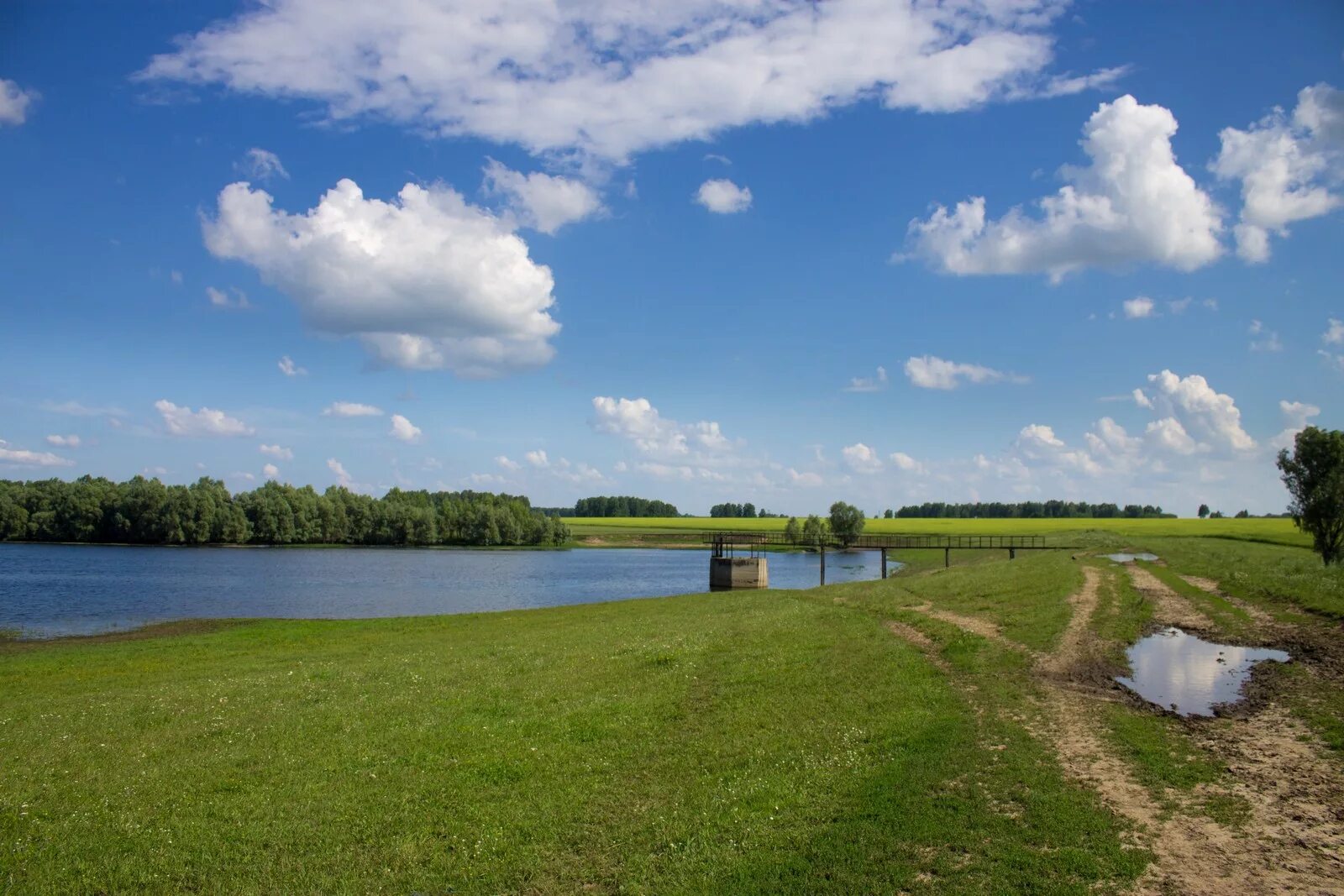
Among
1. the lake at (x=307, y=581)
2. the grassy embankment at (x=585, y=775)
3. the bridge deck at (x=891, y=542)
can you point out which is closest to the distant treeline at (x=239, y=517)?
the lake at (x=307, y=581)

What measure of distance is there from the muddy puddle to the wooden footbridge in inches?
1763

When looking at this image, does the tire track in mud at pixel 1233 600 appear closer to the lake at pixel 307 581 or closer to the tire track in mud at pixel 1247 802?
the tire track in mud at pixel 1247 802

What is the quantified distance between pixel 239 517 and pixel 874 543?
3925 inches

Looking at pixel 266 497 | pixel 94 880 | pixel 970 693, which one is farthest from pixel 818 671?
pixel 266 497

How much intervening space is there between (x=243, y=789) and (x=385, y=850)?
11.8 feet

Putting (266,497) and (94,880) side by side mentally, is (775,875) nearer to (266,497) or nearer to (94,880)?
(94,880)

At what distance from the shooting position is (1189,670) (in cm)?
1953

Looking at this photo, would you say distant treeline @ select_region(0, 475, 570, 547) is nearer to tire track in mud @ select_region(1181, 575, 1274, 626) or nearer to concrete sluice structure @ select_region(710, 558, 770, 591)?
concrete sluice structure @ select_region(710, 558, 770, 591)

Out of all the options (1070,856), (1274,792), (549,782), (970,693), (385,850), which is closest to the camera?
(1070,856)

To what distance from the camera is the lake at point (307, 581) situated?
167 ft

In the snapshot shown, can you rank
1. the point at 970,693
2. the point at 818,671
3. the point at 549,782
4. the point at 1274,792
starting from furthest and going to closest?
the point at 818,671
the point at 970,693
the point at 549,782
the point at 1274,792

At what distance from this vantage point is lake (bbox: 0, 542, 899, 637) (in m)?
51.0

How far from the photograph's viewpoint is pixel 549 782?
12.1m

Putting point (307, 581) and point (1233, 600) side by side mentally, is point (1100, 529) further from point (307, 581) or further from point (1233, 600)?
point (307, 581)
